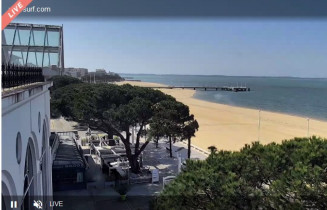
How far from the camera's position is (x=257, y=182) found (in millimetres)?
3729

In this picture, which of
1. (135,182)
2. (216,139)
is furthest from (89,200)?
(216,139)

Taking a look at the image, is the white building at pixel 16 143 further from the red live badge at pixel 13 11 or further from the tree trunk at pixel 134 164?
the tree trunk at pixel 134 164

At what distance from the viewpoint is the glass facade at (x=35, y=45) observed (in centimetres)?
745

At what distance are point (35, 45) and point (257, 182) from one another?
6.86m

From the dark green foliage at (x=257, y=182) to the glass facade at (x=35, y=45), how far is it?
571cm

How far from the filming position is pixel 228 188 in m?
3.40

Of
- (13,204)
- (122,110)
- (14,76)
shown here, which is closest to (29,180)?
(13,204)

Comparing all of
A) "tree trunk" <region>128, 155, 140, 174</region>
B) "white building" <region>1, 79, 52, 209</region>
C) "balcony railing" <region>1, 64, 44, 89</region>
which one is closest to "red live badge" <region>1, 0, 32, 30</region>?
"white building" <region>1, 79, 52, 209</region>

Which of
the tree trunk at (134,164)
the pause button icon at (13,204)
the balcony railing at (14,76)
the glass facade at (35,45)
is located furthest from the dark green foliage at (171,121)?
the pause button icon at (13,204)

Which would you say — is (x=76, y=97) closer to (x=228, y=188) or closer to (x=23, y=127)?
(x=23, y=127)

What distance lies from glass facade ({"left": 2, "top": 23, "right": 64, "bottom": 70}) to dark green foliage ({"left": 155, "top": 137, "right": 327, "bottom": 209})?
5.71 m

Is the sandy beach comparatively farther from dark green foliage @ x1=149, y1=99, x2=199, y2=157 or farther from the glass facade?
the glass facade

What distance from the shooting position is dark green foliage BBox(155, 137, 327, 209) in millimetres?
3180

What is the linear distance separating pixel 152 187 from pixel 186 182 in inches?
241
